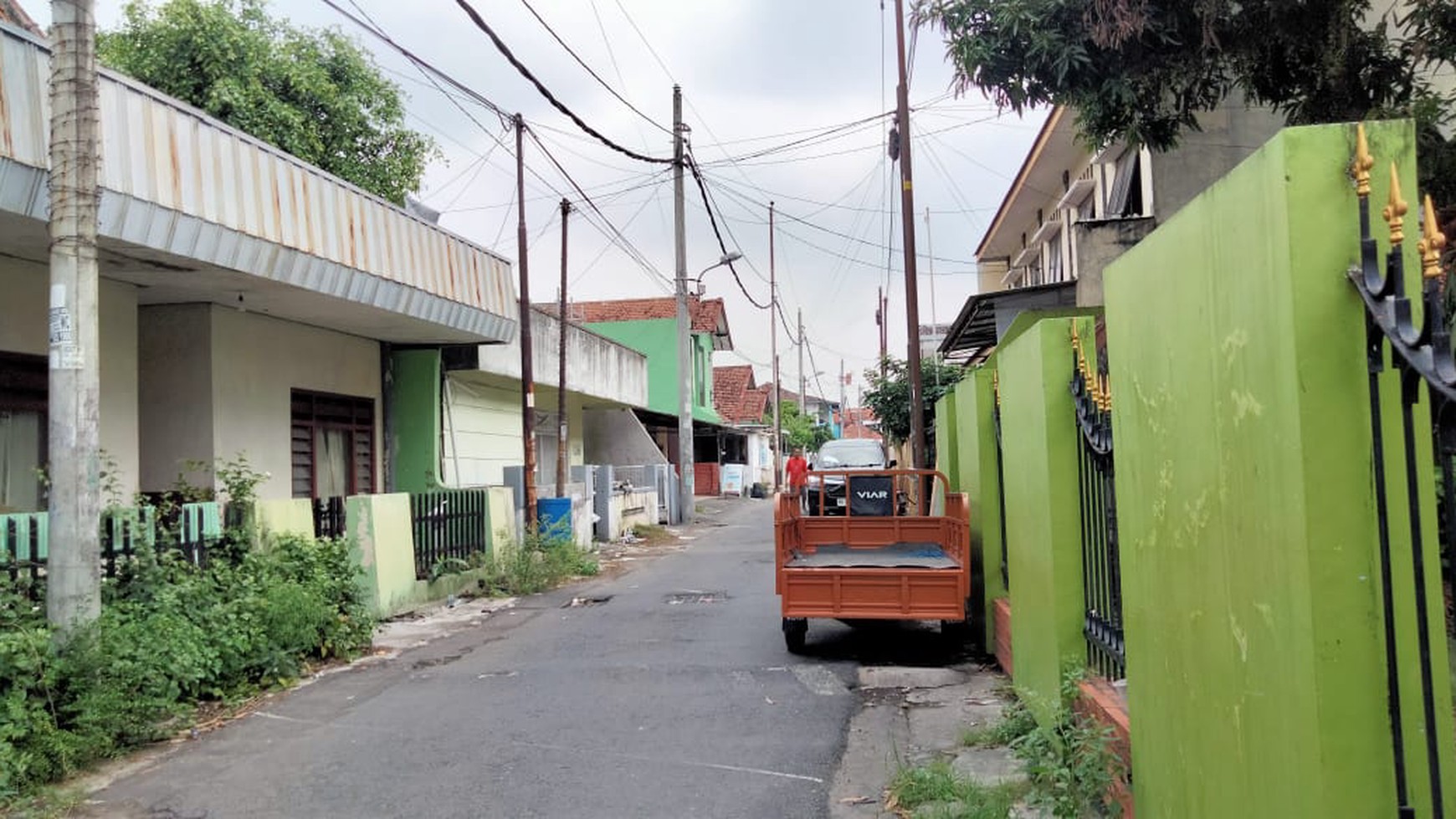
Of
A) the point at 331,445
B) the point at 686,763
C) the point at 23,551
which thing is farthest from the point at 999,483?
the point at 331,445

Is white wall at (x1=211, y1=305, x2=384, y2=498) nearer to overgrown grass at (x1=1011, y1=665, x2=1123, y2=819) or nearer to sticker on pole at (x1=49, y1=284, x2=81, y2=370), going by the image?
sticker on pole at (x1=49, y1=284, x2=81, y2=370)

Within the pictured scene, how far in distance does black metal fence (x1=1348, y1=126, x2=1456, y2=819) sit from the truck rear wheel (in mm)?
7001

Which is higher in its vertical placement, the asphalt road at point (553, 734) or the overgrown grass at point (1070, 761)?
the overgrown grass at point (1070, 761)

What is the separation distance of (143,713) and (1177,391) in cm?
642

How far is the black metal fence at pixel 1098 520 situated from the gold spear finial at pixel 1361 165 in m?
2.31

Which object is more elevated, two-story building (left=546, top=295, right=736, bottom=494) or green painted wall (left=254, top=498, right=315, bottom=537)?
two-story building (left=546, top=295, right=736, bottom=494)

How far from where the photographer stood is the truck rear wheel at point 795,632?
29.8 feet

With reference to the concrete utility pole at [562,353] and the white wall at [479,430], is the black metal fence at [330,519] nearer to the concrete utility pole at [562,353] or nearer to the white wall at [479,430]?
the white wall at [479,430]

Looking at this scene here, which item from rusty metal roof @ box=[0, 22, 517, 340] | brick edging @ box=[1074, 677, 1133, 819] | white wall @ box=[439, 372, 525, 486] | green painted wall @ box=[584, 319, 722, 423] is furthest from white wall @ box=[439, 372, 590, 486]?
brick edging @ box=[1074, 677, 1133, 819]

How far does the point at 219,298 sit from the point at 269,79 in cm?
1035

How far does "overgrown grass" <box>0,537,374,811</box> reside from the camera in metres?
5.87

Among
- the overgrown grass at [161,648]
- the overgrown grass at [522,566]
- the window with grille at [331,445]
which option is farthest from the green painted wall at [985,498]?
the window with grille at [331,445]

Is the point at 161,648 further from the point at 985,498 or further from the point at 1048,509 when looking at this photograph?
the point at 985,498

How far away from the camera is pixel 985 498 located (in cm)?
878
